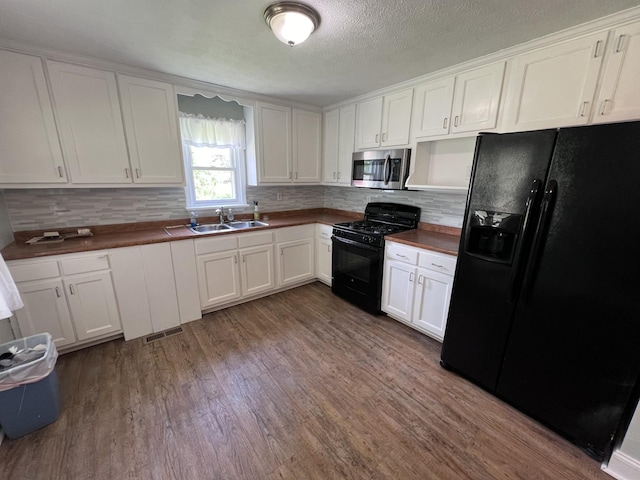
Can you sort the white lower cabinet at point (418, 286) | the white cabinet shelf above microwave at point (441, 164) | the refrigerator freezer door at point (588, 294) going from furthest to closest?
the white cabinet shelf above microwave at point (441, 164) → the white lower cabinet at point (418, 286) → the refrigerator freezer door at point (588, 294)

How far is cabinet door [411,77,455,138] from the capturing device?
230 centimetres

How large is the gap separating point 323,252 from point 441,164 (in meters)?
1.74

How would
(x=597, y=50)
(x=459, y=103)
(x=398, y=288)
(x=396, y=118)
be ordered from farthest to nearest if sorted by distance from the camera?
(x=396, y=118)
(x=398, y=288)
(x=459, y=103)
(x=597, y=50)

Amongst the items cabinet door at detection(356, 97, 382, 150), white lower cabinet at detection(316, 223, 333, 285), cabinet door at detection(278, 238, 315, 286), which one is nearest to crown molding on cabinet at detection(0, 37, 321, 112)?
cabinet door at detection(356, 97, 382, 150)

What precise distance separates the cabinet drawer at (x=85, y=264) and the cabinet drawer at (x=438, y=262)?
108 inches

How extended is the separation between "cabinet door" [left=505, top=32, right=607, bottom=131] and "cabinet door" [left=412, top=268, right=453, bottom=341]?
51.1 inches

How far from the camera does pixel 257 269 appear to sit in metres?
3.10

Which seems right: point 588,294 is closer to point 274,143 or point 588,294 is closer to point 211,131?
point 274,143

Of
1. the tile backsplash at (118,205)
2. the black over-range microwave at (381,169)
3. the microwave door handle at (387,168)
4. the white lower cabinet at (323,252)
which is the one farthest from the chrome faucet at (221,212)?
the microwave door handle at (387,168)

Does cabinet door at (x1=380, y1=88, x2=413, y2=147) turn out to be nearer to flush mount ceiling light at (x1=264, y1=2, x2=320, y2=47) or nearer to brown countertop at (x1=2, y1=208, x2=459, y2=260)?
brown countertop at (x1=2, y1=208, x2=459, y2=260)

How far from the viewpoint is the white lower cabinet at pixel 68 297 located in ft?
6.43

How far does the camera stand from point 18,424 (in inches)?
59.6

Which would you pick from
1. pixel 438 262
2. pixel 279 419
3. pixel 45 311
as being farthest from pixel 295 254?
pixel 45 311

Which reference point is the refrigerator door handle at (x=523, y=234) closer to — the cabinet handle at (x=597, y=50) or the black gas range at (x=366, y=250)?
the cabinet handle at (x=597, y=50)
